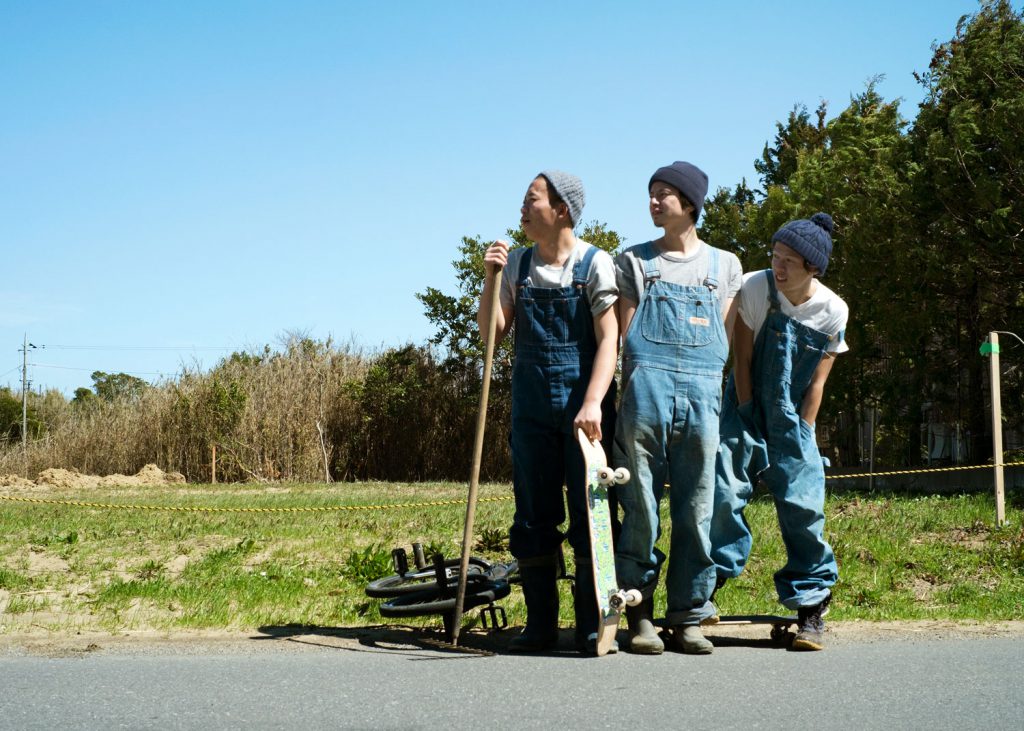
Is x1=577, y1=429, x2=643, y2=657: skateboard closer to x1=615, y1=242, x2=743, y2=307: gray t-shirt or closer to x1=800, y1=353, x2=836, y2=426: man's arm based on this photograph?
x1=615, y1=242, x2=743, y2=307: gray t-shirt

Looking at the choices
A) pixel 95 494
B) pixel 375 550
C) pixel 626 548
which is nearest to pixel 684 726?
pixel 626 548

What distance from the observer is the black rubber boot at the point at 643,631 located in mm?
4738

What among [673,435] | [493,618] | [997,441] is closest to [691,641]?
[673,435]

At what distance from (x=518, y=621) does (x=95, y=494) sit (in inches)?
516

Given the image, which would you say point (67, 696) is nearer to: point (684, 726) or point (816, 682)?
point (684, 726)

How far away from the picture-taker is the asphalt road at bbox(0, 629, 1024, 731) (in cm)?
363

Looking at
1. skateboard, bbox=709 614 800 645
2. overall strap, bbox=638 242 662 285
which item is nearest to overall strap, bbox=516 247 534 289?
overall strap, bbox=638 242 662 285

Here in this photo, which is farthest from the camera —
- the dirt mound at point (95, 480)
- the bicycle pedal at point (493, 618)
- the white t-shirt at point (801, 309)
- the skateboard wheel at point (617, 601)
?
the dirt mound at point (95, 480)

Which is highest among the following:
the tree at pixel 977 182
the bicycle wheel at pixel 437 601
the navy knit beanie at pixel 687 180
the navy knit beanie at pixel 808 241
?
the tree at pixel 977 182

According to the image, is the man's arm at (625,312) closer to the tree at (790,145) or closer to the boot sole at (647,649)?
the boot sole at (647,649)

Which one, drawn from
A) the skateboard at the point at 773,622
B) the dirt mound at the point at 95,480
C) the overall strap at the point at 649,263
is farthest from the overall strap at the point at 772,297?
the dirt mound at the point at 95,480

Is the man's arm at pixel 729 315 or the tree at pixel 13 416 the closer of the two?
the man's arm at pixel 729 315

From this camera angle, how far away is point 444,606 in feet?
16.7

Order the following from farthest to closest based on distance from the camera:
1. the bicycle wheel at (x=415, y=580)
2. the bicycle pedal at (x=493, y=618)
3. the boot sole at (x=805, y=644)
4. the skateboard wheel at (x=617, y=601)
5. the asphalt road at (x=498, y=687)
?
the bicycle wheel at (x=415, y=580) → the bicycle pedal at (x=493, y=618) → the boot sole at (x=805, y=644) → the skateboard wheel at (x=617, y=601) → the asphalt road at (x=498, y=687)
